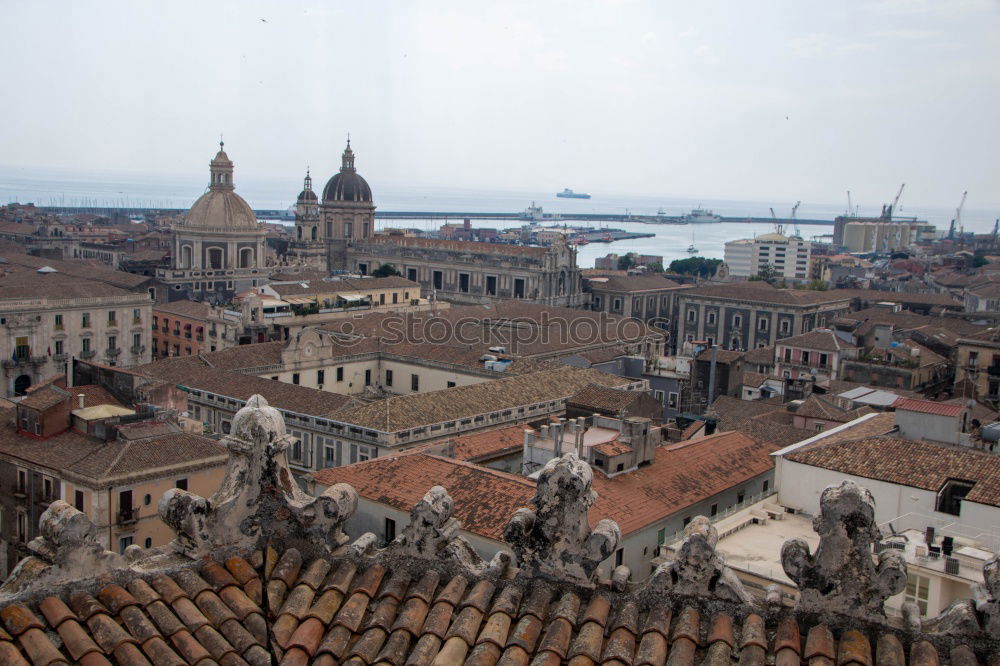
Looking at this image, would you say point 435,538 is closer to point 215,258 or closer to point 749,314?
point 749,314

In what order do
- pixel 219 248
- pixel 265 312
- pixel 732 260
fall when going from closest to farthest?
pixel 265 312 < pixel 219 248 < pixel 732 260

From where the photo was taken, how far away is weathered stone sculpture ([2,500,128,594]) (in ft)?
17.4

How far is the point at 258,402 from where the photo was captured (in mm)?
6332

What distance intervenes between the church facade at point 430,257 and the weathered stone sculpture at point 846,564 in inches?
2725

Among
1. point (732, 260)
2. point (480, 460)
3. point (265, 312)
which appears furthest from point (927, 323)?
point (732, 260)

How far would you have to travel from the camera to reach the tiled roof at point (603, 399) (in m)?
28.2

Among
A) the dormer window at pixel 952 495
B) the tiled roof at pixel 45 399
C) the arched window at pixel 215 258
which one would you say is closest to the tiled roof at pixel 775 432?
the dormer window at pixel 952 495

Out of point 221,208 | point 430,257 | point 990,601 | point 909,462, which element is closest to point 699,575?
point 990,601

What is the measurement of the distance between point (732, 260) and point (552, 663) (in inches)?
5895

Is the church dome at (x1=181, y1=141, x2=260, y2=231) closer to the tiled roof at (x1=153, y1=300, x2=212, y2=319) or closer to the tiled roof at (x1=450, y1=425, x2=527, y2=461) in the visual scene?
the tiled roof at (x1=153, y1=300, x2=212, y2=319)

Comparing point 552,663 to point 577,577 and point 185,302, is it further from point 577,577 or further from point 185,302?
point 185,302

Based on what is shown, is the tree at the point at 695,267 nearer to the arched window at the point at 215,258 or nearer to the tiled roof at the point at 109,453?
the arched window at the point at 215,258

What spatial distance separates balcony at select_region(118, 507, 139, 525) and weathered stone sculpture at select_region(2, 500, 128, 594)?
1768cm

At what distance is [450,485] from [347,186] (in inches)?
3008
